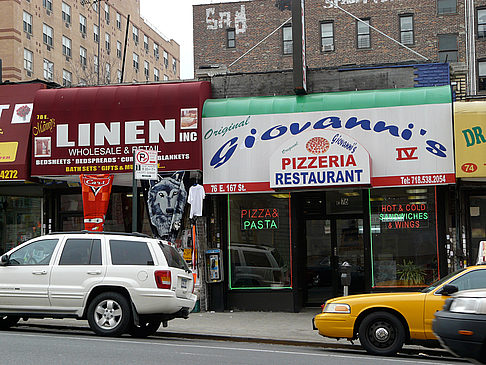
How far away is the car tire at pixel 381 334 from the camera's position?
10852 mm

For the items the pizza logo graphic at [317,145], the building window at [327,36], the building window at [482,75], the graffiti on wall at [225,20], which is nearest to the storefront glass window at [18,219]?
the pizza logo graphic at [317,145]

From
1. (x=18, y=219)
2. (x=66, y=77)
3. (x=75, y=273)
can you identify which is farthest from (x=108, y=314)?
(x=66, y=77)

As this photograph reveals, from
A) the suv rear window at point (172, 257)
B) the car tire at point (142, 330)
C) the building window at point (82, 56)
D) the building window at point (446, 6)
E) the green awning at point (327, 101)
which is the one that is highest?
the building window at point (446, 6)

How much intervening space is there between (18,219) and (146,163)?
7.05m

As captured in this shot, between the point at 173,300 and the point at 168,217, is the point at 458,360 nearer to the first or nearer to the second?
the point at 173,300

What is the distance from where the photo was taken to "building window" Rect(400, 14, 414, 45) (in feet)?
151

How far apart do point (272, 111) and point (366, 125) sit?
2244 mm

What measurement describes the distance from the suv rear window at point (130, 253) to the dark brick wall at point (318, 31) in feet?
115

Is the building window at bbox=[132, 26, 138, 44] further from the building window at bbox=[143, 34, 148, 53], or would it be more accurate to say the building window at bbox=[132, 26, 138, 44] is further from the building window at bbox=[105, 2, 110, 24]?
the building window at bbox=[105, 2, 110, 24]

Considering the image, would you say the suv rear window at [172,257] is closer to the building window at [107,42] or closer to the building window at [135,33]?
the building window at [107,42]

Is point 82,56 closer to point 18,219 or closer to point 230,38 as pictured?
point 230,38

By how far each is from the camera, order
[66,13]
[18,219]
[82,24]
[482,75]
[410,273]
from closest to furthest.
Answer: [410,273]
[18,219]
[482,75]
[66,13]
[82,24]

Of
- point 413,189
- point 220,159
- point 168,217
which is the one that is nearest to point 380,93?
point 413,189

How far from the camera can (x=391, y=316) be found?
10938 mm
